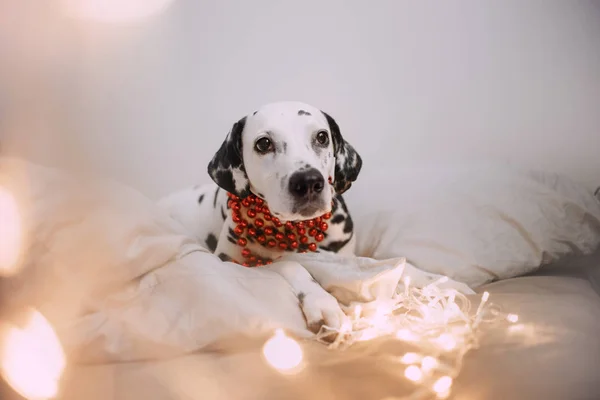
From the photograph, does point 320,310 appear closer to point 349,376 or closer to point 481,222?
point 349,376

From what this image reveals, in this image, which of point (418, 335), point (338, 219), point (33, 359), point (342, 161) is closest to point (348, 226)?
point (338, 219)

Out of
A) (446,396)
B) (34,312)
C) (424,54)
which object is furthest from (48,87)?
(446,396)

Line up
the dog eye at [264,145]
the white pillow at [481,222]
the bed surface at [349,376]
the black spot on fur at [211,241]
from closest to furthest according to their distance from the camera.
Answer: the bed surface at [349,376] → the dog eye at [264,145] → the white pillow at [481,222] → the black spot on fur at [211,241]

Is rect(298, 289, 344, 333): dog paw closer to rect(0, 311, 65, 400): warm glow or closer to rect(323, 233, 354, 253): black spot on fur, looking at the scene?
rect(323, 233, 354, 253): black spot on fur

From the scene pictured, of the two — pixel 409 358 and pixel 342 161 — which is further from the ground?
pixel 342 161

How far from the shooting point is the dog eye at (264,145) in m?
1.10

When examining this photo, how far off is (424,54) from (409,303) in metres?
0.70

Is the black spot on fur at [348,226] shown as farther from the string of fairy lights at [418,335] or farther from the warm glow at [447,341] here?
the warm glow at [447,341]

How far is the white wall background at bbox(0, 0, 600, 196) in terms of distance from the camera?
1.15 m

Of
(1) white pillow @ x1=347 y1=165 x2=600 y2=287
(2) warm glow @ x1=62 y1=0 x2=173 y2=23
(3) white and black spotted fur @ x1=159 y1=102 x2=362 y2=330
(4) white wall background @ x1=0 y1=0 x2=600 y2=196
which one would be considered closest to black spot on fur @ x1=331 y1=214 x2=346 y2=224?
(3) white and black spotted fur @ x1=159 y1=102 x2=362 y2=330

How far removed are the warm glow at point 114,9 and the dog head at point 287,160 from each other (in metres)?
0.36

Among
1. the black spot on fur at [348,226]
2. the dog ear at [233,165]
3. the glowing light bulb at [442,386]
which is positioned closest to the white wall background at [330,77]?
the dog ear at [233,165]

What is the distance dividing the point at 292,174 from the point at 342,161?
0.22m

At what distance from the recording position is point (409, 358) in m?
0.87
